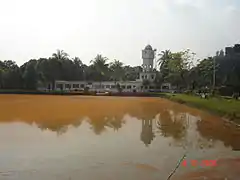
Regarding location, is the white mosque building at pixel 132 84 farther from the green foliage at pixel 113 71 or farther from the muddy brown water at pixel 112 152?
the muddy brown water at pixel 112 152

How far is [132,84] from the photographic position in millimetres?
71625

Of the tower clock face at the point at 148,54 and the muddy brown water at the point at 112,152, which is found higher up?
the tower clock face at the point at 148,54

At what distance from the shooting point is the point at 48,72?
66.8 m

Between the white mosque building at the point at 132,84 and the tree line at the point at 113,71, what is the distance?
1.44 metres

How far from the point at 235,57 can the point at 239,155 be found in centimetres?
5055

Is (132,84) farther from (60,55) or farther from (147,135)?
(147,135)

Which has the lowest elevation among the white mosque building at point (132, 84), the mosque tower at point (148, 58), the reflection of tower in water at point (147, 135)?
the reflection of tower in water at point (147, 135)

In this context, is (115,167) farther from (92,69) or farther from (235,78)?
(92,69)

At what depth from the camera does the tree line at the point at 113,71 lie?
56812 millimetres

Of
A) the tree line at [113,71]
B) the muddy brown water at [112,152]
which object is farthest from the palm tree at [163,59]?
the muddy brown water at [112,152]

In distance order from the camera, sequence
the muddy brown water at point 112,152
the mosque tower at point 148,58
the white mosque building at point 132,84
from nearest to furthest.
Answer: the muddy brown water at point 112,152
the white mosque building at point 132,84
the mosque tower at point 148,58

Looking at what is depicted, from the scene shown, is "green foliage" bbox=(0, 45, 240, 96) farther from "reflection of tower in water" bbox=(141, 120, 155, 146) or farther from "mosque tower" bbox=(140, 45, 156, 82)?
"reflection of tower in water" bbox=(141, 120, 155, 146)

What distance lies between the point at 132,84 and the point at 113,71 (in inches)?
327

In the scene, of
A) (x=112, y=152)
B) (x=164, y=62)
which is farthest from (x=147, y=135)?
(x=164, y=62)
